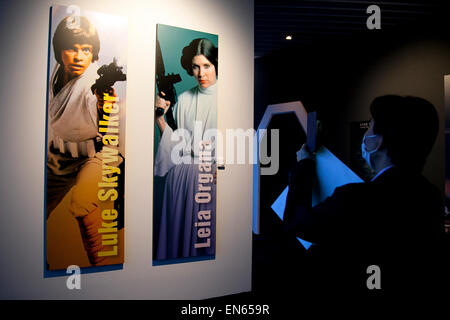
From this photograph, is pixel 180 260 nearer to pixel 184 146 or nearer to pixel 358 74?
pixel 184 146

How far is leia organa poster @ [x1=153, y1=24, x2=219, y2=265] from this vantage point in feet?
10.8

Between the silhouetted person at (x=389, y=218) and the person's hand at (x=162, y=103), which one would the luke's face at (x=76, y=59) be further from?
the silhouetted person at (x=389, y=218)

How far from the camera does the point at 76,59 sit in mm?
2943

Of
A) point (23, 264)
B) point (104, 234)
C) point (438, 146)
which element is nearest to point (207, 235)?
point (104, 234)

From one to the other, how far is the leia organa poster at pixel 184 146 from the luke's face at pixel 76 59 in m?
0.62

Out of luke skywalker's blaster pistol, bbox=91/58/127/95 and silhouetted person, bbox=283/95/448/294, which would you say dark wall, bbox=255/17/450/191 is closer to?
silhouetted person, bbox=283/95/448/294

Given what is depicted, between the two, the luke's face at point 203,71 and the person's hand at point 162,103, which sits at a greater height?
the luke's face at point 203,71

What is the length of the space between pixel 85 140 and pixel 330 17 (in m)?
3.86

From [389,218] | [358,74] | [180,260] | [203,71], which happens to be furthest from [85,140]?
[358,74]

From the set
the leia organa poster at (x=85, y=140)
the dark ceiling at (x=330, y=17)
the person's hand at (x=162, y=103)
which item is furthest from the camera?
the dark ceiling at (x=330, y=17)

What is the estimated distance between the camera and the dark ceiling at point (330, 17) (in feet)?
15.1

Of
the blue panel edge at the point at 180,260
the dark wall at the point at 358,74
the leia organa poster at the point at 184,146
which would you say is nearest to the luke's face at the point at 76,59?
the leia organa poster at the point at 184,146

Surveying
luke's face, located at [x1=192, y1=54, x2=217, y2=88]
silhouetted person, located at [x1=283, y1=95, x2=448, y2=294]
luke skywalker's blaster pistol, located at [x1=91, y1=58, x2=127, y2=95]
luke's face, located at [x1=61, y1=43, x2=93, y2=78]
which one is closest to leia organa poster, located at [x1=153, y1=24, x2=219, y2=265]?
luke's face, located at [x1=192, y1=54, x2=217, y2=88]

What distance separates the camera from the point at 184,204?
134 inches
